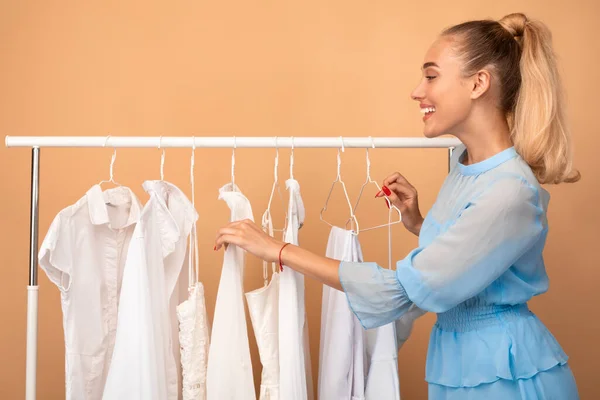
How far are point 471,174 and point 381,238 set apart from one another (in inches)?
49.7

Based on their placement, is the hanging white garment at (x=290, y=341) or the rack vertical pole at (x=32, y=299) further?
the rack vertical pole at (x=32, y=299)

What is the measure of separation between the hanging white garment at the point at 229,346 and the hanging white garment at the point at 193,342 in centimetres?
5

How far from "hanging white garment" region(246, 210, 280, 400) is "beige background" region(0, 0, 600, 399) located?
1037mm

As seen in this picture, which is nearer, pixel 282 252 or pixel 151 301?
pixel 282 252

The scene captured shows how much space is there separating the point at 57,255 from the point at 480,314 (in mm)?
1117

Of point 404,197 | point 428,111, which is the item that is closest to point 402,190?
point 404,197

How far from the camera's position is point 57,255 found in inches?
76.1

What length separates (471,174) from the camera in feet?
6.06

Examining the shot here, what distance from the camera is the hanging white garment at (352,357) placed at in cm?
202

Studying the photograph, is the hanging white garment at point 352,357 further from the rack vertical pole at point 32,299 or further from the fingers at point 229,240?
the rack vertical pole at point 32,299

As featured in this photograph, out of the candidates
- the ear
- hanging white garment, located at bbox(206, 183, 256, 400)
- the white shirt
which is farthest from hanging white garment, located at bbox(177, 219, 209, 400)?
the ear

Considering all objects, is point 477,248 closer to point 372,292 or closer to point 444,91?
point 372,292

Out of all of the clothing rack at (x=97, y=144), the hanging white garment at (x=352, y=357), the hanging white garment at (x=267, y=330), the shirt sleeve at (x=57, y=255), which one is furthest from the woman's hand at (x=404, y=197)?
the shirt sleeve at (x=57, y=255)

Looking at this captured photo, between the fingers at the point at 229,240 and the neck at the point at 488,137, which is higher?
the neck at the point at 488,137
